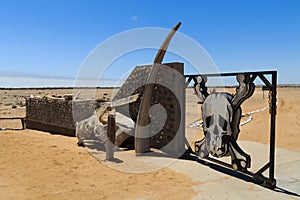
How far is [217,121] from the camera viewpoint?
18.4 ft

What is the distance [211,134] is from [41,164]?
408 cm

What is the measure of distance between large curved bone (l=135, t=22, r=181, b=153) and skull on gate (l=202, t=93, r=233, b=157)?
177 cm

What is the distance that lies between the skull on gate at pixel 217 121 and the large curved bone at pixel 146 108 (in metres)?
1.77

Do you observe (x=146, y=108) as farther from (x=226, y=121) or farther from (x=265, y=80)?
(x=265, y=80)

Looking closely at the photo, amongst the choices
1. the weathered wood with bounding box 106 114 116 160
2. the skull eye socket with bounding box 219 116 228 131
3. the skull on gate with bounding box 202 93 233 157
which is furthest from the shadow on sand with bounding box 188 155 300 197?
the weathered wood with bounding box 106 114 116 160

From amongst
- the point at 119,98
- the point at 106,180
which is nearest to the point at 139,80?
the point at 119,98

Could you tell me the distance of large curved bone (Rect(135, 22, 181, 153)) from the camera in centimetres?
718

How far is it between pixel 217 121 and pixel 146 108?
227 cm

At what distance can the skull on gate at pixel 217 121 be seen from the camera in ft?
17.6

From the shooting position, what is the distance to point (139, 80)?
8867mm

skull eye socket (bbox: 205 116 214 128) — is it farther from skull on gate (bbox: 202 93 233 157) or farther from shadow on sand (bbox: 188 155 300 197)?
shadow on sand (bbox: 188 155 300 197)

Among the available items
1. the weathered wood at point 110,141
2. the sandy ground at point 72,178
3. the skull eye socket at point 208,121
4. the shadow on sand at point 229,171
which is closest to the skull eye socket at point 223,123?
the skull eye socket at point 208,121

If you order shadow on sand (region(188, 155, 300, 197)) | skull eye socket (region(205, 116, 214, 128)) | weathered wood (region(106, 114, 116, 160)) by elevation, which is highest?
skull eye socket (region(205, 116, 214, 128))

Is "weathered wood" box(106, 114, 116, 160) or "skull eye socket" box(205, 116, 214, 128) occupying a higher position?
"skull eye socket" box(205, 116, 214, 128)
